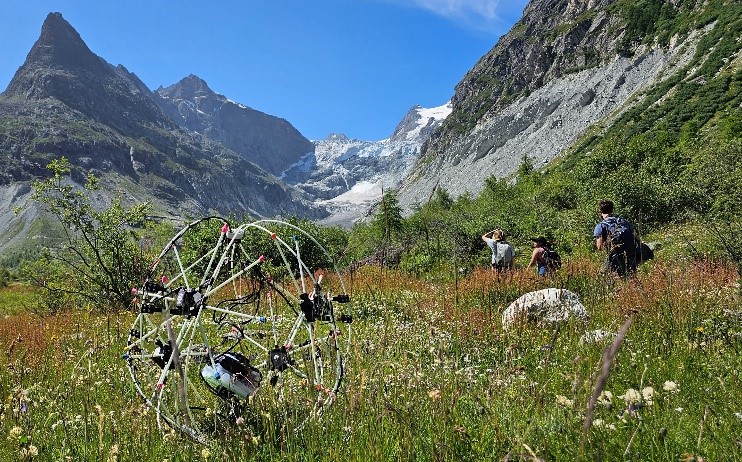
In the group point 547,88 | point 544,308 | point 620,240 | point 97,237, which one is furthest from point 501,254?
point 547,88

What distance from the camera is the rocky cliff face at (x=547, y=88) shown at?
325ft

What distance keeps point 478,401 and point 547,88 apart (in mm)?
139457

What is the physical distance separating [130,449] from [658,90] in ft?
322

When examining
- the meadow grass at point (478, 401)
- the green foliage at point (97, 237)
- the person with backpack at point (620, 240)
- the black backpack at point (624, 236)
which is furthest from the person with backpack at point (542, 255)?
the green foliage at point (97, 237)

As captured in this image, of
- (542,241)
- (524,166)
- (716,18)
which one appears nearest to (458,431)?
(542,241)

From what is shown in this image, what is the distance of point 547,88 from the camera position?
12838 cm

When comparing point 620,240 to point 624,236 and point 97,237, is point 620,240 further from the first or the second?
point 97,237

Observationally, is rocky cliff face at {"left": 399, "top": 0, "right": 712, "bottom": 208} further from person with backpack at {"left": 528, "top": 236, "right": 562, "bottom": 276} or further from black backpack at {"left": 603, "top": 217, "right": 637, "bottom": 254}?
black backpack at {"left": 603, "top": 217, "right": 637, "bottom": 254}

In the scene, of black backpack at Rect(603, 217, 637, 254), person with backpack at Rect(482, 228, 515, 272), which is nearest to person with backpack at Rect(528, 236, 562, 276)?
person with backpack at Rect(482, 228, 515, 272)

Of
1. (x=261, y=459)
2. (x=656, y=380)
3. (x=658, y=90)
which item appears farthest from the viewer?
(x=658, y=90)

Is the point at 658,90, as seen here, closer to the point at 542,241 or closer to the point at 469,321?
the point at 542,241

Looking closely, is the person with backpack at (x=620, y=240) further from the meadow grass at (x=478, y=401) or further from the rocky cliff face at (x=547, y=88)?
the rocky cliff face at (x=547, y=88)

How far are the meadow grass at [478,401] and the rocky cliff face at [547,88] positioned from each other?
86258 millimetres

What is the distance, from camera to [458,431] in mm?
2818
